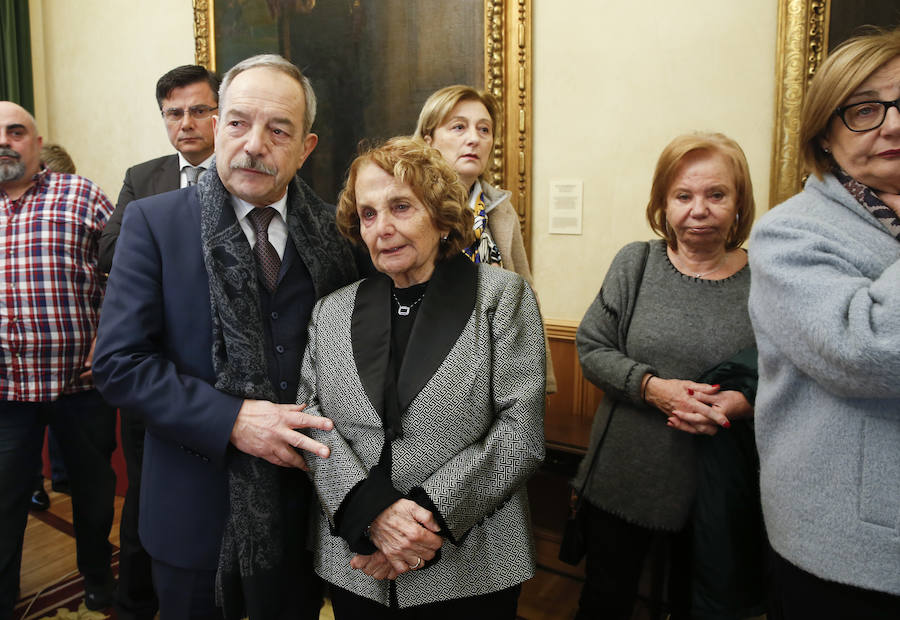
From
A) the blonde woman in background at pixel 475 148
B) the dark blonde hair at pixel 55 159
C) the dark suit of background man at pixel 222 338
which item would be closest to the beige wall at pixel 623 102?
the blonde woman in background at pixel 475 148

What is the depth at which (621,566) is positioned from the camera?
6.24ft

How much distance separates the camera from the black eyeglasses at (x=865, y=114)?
1.17 m

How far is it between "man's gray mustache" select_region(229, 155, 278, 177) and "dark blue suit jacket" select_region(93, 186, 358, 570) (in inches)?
6.6

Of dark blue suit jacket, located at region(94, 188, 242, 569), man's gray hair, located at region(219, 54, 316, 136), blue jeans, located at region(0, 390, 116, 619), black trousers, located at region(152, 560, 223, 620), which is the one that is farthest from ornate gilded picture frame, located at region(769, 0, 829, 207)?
blue jeans, located at region(0, 390, 116, 619)

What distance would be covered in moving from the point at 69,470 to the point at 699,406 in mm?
2628

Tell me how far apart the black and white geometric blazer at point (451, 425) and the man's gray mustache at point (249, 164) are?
0.42m

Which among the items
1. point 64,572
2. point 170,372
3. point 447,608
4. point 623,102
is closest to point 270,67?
point 170,372

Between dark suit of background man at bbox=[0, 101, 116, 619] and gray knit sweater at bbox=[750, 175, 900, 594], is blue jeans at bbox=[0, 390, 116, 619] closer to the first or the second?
dark suit of background man at bbox=[0, 101, 116, 619]

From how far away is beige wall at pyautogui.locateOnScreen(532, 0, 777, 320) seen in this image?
2.42 meters

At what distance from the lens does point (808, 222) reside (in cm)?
117

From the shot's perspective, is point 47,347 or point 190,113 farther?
point 190,113

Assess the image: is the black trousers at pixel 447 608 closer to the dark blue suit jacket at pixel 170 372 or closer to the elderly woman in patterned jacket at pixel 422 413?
the elderly woman in patterned jacket at pixel 422 413

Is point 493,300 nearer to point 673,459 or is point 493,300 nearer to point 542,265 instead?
point 673,459

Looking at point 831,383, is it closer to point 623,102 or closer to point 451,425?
point 451,425
